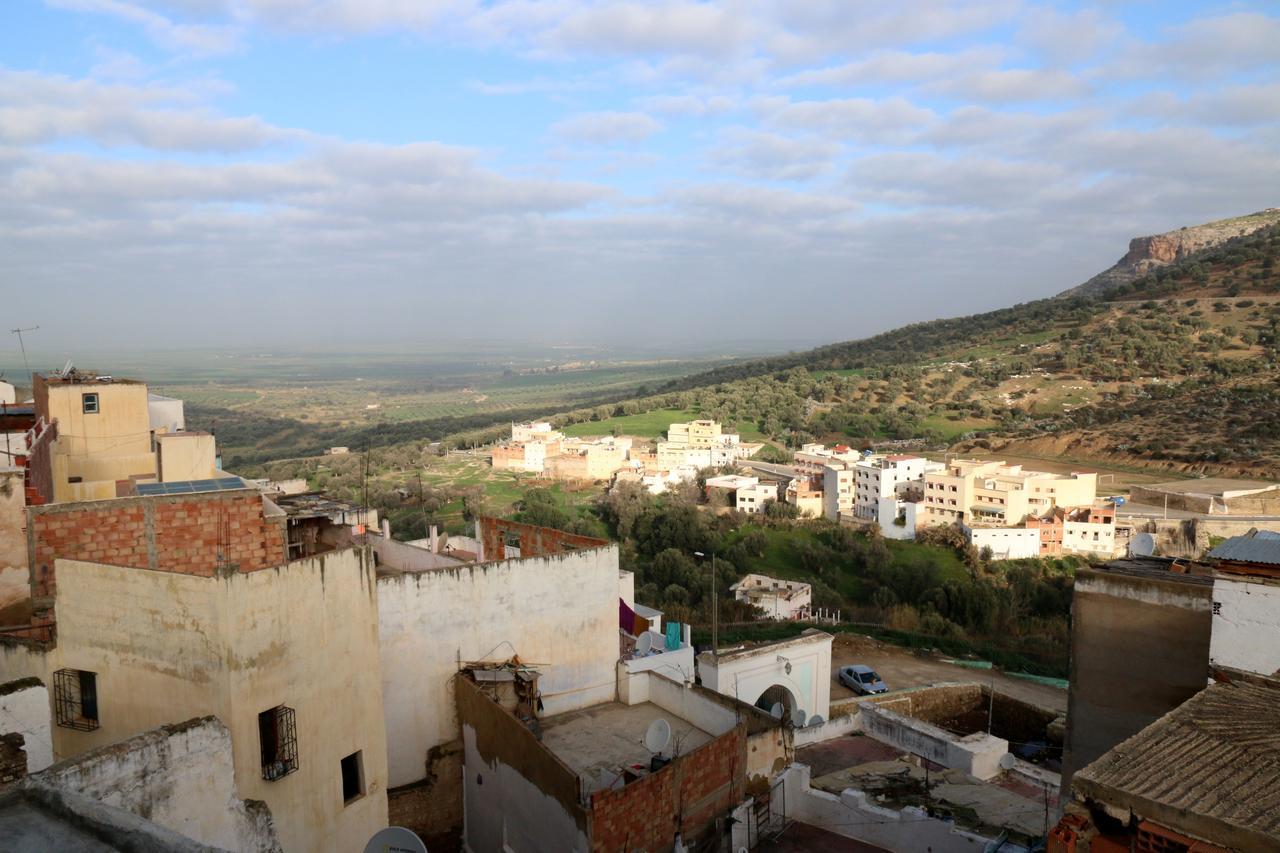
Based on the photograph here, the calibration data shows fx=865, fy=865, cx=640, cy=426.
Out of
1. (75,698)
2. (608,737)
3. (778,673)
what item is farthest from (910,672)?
(75,698)

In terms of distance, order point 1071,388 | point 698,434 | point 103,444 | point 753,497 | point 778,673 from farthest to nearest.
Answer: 1. point 698,434
2. point 1071,388
3. point 753,497
4. point 778,673
5. point 103,444

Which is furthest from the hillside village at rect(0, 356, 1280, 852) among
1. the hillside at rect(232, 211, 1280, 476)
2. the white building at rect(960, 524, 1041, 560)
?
the hillside at rect(232, 211, 1280, 476)

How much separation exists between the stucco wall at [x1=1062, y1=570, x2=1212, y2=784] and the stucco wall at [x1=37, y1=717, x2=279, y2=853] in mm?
7049

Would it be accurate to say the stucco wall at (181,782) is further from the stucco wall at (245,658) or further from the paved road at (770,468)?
the paved road at (770,468)

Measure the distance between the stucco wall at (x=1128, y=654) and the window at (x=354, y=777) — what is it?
6495mm

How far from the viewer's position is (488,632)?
10016 millimetres

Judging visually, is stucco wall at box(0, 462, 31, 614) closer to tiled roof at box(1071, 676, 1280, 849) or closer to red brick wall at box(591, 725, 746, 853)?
red brick wall at box(591, 725, 746, 853)

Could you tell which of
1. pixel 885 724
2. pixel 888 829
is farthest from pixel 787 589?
pixel 888 829

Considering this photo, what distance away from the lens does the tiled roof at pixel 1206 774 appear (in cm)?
397

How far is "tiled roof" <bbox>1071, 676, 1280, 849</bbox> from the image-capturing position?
3.97 meters

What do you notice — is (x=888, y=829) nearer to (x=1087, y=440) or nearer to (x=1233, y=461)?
(x=1233, y=461)

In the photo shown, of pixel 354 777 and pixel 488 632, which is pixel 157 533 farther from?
pixel 488 632

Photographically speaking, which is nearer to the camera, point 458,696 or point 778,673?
point 458,696

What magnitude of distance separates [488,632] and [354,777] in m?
3.01
